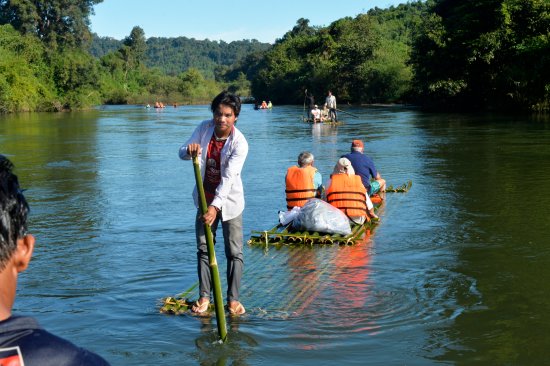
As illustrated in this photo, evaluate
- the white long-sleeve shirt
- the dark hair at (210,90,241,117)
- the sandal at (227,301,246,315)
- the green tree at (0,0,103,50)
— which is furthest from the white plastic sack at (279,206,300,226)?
the green tree at (0,0,103,50)

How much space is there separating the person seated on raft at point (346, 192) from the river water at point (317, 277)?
1.57 ft

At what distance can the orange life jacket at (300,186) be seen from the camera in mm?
10656

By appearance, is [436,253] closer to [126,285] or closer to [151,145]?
[126,285]

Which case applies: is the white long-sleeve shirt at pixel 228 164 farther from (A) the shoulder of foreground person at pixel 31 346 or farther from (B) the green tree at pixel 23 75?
(B) the green tree at pixel 23 75

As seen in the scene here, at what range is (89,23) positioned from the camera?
103375 mm

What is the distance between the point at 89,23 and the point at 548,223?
A: 3942 inches

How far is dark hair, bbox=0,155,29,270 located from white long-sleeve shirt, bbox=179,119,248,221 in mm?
4194

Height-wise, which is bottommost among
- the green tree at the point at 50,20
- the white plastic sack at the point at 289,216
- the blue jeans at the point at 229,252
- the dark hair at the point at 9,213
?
the white plastic sack at the point at 289,216

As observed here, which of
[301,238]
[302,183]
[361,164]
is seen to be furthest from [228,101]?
[361,164]

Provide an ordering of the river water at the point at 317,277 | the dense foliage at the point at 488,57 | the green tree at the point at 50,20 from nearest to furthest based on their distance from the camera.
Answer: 1. the river water at the point at 317,277
2. the dense foliage at the point at 488,57
3. the green tree at the point at 50,20

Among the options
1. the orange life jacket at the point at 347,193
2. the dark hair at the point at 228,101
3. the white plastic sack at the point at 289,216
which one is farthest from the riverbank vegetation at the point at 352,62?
the dark hair at the point at 228,101

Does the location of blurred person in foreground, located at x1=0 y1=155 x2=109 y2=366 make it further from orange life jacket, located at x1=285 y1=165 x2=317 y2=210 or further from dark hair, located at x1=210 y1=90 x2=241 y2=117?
orange life jacket, located at x1=285 y1=165 x2=317 y2=210

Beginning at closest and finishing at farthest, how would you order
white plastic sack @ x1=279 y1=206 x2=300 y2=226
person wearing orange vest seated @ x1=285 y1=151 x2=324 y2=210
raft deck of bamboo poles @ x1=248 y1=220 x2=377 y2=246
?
raft deck of bamboo poles @ x1=248 y1=220 x2=377 y2=246, white plastic sack @ x1=279 y1=206 x2=300 y2=226, person wearing orange vest seated @ x1=285 y1=151 x2=324 y2=210

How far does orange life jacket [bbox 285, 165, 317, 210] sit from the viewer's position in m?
10.7
